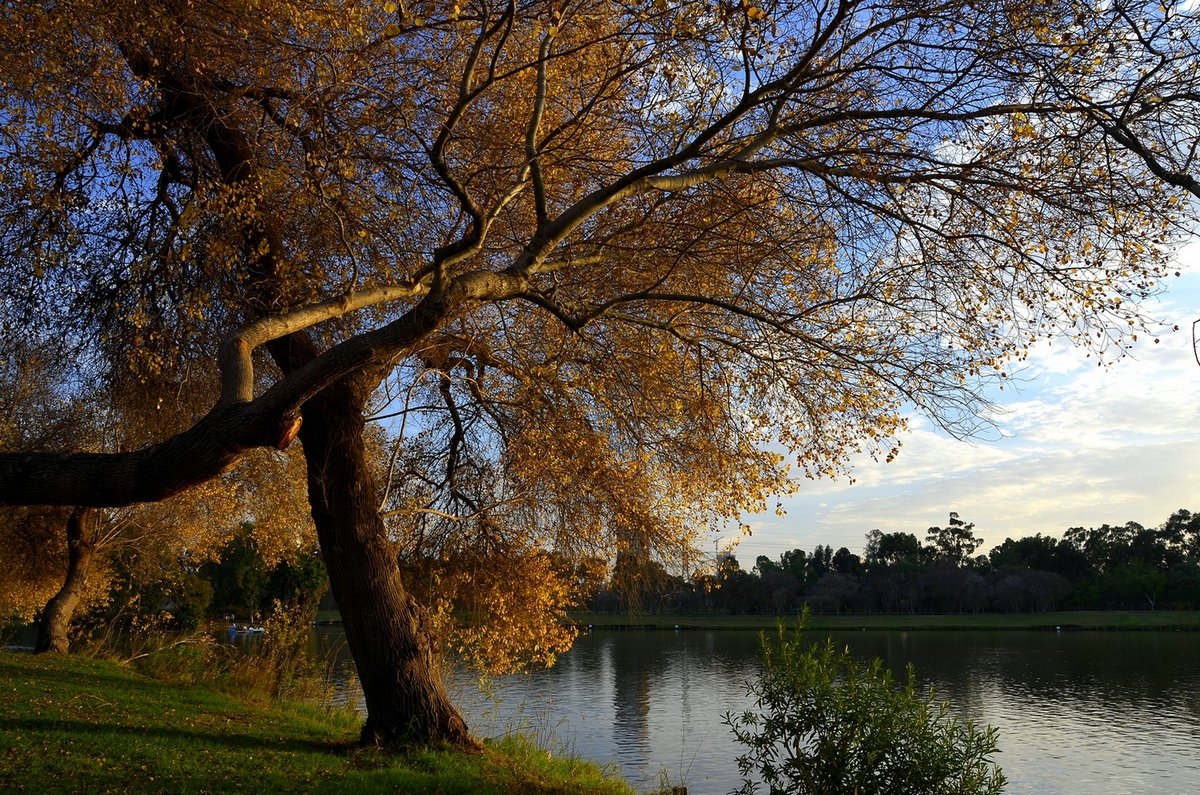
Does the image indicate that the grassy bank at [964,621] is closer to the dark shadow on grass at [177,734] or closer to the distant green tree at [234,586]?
the distant green tree at [234,586]

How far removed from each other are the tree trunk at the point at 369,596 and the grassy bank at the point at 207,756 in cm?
43

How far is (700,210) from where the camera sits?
875cm

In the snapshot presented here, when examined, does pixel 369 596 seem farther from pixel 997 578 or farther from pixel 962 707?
pixel 997 578

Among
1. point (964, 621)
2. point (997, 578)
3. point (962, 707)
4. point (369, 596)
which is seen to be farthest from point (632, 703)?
point (997, 578)

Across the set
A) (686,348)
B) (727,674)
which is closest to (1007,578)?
(727,674)

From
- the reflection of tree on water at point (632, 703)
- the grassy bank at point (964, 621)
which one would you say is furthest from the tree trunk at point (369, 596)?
the grassy bank at point (964, 621)

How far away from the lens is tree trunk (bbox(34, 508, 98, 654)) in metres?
17.9

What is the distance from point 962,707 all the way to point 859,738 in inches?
939

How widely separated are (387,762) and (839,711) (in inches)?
162

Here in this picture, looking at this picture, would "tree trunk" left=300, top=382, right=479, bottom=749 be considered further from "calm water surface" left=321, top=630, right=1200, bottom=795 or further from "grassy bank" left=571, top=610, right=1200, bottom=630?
"grassy bank" left=571, top=610, right=1200, bottom=630

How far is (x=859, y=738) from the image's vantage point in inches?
274

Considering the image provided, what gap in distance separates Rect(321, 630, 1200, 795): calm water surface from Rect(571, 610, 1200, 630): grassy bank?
22.4 metres

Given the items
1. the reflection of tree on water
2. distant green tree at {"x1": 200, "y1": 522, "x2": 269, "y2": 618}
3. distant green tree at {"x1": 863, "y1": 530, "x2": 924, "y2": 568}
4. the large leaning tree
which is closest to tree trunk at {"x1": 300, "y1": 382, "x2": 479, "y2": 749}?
the large leaning tree

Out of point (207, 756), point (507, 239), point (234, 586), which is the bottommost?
point (207, 756)
